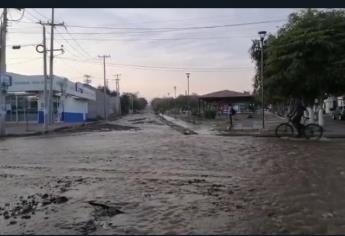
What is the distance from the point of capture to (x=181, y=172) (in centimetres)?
1387

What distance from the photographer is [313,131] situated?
25844 mm

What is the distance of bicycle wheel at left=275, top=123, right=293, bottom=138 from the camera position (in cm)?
2734

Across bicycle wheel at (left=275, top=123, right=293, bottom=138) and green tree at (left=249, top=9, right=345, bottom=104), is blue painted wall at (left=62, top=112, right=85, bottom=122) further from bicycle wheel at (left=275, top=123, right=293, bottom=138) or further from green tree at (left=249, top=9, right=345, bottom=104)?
bicycle wheel at (left=275, top=123, right=293, bottom=138)

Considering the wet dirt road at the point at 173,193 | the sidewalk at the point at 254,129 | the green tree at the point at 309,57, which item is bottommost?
the wet dirt road at the point at 173,193

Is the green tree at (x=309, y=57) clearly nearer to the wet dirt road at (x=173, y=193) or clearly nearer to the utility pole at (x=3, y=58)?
the wet dirt road at (x=173, y=193)

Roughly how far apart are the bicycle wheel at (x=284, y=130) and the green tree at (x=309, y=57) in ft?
10.9

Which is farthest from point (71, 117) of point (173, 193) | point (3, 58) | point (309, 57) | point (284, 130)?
point (173, 193)

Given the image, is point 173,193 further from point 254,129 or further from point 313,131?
point 254,129

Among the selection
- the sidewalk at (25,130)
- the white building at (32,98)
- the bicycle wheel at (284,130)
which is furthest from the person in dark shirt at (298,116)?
the white building at (32,98)

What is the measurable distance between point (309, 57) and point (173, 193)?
20.6 m

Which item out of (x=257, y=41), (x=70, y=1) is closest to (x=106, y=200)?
(x=70, y=1)

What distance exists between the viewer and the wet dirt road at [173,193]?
8.01 m

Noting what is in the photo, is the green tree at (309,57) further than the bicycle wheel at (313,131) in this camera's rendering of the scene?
Yes

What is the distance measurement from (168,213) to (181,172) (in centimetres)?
512
